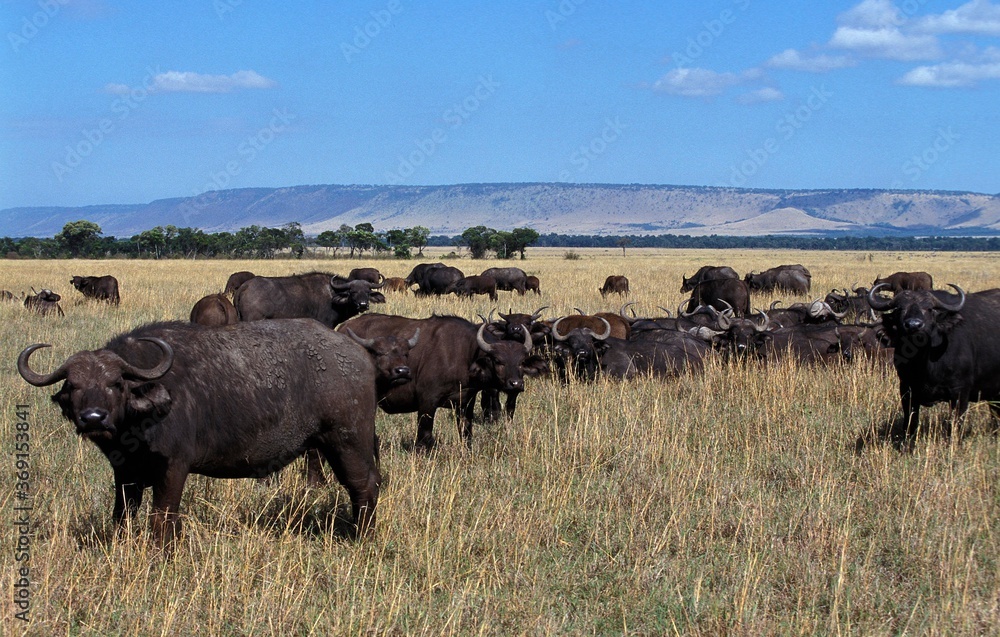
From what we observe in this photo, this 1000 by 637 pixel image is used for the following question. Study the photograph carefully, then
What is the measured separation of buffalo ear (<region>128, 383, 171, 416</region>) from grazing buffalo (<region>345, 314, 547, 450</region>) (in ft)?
11.7

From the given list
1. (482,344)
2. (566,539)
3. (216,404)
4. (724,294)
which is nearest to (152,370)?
(216,404)

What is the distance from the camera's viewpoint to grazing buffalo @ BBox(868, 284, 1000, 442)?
8.03 meters

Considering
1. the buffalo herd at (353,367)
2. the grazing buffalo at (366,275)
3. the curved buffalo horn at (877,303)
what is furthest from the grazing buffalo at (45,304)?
the curved buffalo horn at (877,303)

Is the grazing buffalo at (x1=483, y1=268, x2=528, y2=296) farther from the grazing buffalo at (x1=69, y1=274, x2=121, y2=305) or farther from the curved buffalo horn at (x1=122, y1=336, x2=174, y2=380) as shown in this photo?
the curved buffalo horn at (x1=122, y1=336, x2=174, y2=380)

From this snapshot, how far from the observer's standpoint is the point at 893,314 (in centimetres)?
827

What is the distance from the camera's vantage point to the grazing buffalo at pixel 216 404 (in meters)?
4.96

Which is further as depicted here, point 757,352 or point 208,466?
point 757,352

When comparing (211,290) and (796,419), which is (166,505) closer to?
(796,419)

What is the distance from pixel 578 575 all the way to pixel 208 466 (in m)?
2.36

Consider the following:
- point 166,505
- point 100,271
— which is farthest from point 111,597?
point 100,271

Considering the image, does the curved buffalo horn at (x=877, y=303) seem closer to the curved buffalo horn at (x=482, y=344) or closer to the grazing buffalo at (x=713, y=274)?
the curved buffalo horn at (x=482, y=344)

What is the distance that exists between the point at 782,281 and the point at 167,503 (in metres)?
26.6

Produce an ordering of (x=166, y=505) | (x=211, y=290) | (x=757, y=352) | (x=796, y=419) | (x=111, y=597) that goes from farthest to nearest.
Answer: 1. (x=211, y=290)
2. (x=757, y=352)
3. (x=796, y=419)
4. (x=166, y=505)
5. (x=111, y=597)

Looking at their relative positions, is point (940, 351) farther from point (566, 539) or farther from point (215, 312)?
point (215, 312)
